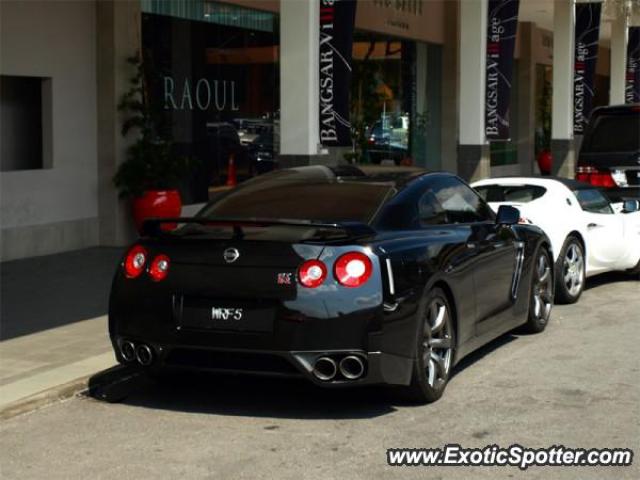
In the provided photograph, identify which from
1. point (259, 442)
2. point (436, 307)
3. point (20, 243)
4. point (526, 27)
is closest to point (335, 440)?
point (259, 442)

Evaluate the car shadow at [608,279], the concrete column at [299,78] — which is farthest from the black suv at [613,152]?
the concrete column at [299,78]

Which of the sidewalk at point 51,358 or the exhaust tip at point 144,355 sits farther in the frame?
the sidewalk at point 51,358

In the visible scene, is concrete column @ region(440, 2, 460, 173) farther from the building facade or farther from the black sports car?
the black sports car

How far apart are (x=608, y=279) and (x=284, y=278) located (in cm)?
762

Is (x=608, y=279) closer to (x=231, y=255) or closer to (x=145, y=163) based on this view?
(x=145, y=163)

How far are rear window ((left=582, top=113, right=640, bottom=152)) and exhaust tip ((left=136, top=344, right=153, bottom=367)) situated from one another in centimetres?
987

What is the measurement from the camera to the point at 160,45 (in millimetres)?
15820

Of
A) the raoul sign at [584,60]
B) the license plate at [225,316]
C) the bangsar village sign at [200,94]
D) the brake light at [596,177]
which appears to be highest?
the raoul sign at [584,60]

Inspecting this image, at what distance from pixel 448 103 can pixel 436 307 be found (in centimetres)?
1914

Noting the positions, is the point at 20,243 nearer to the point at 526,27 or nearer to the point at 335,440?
the point at 335,440

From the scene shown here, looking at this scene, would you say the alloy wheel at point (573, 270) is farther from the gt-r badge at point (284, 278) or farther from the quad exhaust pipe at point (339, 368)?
the gt-r badge at point (284, 278)

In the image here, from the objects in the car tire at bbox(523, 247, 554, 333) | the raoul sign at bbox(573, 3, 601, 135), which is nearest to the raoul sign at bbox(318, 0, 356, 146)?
the car tire at bbox(523, 247, 554, 333)

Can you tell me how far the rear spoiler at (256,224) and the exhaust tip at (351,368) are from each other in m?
0.74

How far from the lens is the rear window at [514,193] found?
11539 mm
